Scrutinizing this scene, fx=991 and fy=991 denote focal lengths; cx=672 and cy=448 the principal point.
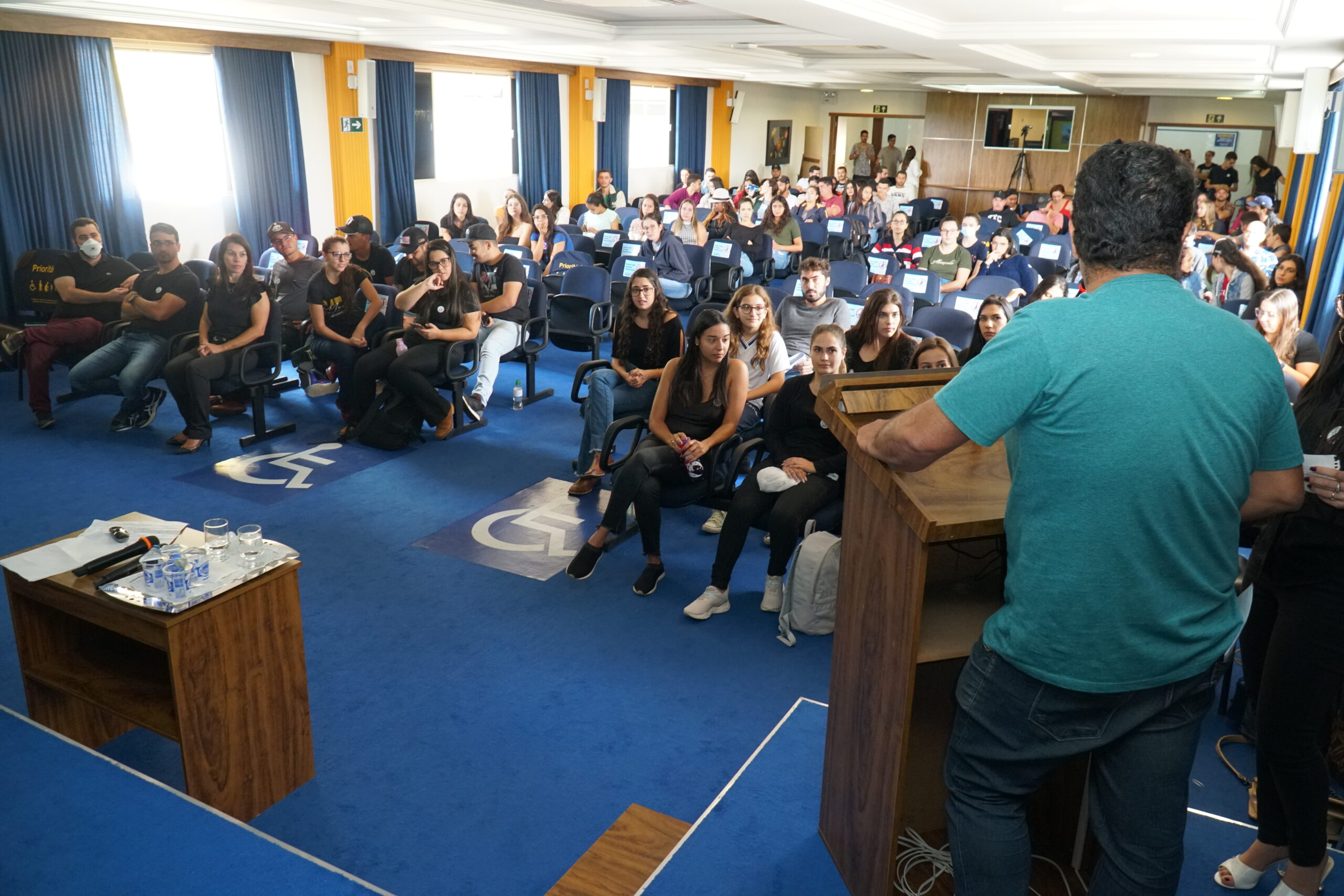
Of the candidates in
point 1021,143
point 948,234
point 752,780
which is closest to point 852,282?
point 948,234

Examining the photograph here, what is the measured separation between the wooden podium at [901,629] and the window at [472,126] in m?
12.6

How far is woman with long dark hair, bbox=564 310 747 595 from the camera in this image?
4.38m

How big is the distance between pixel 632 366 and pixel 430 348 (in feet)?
4.76

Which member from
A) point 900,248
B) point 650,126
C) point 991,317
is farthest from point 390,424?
point 650,126

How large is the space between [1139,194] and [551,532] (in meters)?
3.88

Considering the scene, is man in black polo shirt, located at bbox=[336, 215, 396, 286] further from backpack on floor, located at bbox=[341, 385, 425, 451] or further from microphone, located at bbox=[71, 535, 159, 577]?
microphone, located at bbox=[71, 535, 159, 577]

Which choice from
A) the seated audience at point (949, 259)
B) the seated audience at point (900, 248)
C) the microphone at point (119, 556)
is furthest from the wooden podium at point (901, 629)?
the seated audience at point (900, 248)

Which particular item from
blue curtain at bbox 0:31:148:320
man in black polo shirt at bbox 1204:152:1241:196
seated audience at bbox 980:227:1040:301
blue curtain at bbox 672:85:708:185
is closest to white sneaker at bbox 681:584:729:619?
seated audience at bbox 980:227:1040:301

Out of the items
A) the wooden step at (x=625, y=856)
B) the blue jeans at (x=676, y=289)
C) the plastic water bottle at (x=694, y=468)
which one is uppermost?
the blue jeans at (x=676, y=289)

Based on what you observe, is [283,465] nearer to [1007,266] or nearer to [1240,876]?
[1240,876]

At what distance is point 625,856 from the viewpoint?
2.62 meters

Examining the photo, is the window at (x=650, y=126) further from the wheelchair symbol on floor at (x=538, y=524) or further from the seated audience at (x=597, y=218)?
the wheelchair symbol on floor at (x=538, y=524)

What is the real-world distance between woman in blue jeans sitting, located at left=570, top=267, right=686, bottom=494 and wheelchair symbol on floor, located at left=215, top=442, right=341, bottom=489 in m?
1.56

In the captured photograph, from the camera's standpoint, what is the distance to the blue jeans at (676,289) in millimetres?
8727
